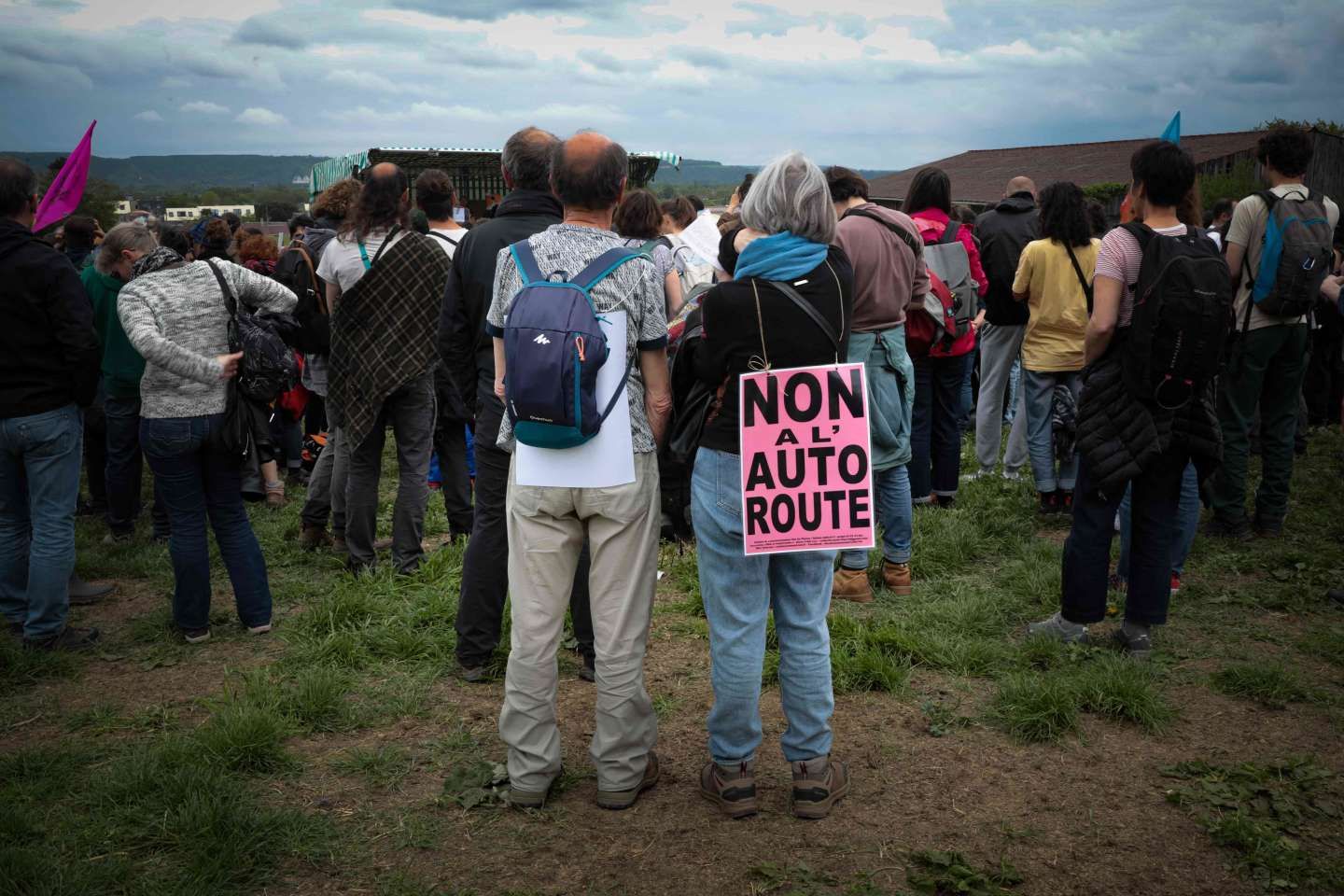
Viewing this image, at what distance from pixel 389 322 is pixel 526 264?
247cm

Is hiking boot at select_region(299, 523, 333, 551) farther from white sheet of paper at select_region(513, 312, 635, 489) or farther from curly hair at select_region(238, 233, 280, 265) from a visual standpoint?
white sheet of paper at select_region(513, 312, 635, 489)

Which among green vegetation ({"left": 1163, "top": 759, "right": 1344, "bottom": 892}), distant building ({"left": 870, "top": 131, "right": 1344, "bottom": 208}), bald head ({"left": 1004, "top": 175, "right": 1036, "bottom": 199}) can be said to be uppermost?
distant building ({"left": 870, "top": 131, "right": 1344, "bottom": 208})

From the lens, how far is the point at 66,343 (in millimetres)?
4781

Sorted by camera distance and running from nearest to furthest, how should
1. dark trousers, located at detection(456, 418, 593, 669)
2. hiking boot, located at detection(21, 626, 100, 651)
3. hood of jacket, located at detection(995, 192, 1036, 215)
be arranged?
dark trousers, located at detection(456, 418, 593, 669)
hiking boot, located at detection(21, 626, 100, 651)
hood of jacket, located at detection(995, 192, 1036, 215)

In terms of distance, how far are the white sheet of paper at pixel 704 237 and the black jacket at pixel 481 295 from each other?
1855 mm

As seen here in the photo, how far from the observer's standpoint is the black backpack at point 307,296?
6.40 m

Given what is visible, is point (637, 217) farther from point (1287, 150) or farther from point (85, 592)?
point (85, 592)

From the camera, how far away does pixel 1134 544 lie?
15.3 ft

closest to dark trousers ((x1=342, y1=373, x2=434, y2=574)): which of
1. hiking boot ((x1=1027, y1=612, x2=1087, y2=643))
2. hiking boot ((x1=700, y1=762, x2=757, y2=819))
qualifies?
hiking boot ((x1=700, y1=762, x2=757, y2=819))

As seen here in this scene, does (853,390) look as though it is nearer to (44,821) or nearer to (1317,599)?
(44,821)

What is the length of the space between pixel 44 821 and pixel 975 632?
405cm

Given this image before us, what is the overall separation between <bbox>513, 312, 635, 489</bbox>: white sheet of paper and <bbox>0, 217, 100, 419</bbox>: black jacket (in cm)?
284

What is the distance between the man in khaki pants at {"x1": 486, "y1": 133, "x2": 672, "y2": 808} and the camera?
3.33 m

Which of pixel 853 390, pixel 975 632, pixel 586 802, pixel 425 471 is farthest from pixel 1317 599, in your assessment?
pixel 425 471
